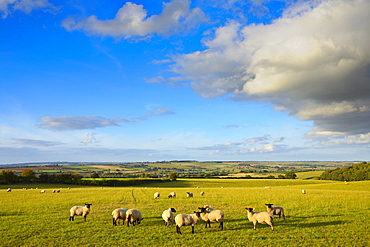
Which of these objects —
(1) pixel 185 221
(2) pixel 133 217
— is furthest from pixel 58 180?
(1) pixel 185 221

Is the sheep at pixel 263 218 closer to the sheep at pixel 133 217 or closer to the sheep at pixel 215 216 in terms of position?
the sheep at pixel 215 216

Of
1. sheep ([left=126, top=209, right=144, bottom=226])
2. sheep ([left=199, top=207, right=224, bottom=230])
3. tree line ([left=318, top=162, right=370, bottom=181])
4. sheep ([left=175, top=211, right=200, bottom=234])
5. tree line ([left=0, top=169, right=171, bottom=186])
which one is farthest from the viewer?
tree line ([left=318, top=162, right=370, bottom=181])

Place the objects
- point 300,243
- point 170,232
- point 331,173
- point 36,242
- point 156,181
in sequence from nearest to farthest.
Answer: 1. point 300,243
2. point 36,242
3. point 170,232
4. point 156,181
5. point 331,173

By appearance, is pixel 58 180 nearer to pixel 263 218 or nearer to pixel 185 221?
pixel 185 221

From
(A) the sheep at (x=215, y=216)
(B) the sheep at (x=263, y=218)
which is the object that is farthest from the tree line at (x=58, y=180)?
(B) the sheep at (x=263, y=218)

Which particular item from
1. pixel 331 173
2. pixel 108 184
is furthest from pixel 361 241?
pixel 331 173

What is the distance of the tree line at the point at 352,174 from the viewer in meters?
101

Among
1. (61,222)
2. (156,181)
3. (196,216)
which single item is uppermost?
(196,216)

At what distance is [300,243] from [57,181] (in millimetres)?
101822

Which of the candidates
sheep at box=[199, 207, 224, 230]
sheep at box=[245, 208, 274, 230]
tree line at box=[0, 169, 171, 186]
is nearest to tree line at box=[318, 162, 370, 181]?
tree line at box=[0, 169, 171, 186]

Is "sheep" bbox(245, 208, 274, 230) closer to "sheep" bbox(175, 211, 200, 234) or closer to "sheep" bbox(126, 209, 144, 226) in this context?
"sheep" bbox(175, 211, 200, 234)

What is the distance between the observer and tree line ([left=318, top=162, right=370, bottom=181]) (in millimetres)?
100506

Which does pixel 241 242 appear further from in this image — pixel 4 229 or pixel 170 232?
pixel 4 229

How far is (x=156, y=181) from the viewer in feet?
340
